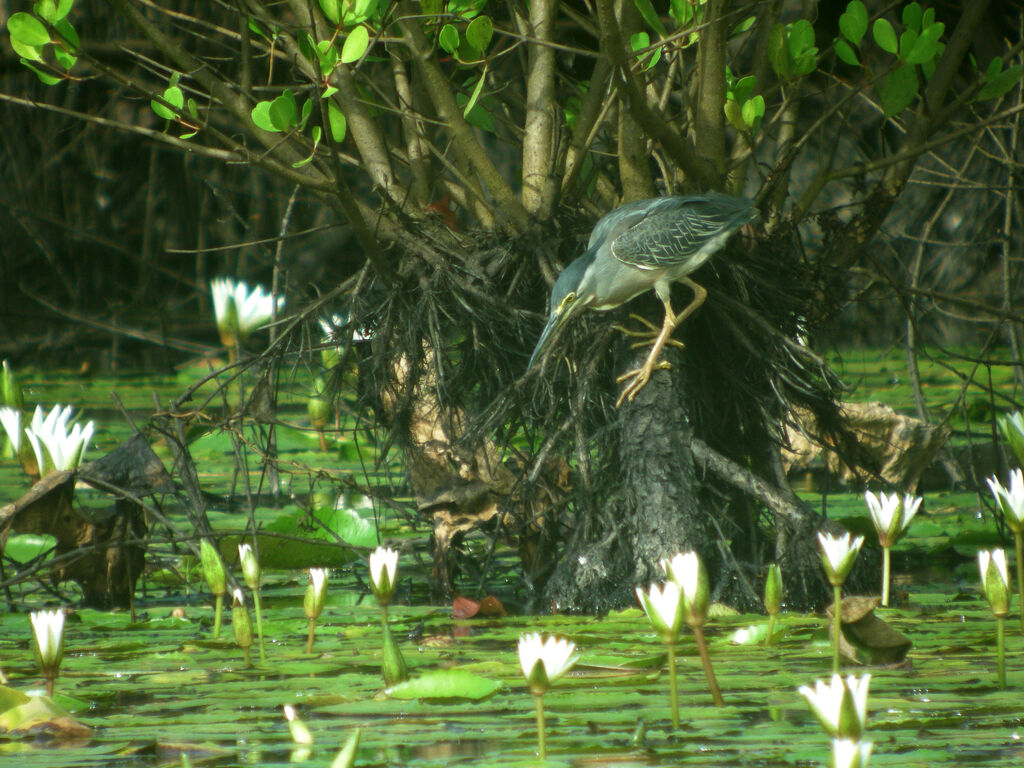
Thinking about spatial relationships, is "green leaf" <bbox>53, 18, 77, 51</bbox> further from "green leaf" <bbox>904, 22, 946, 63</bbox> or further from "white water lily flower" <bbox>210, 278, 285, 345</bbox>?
"green leaf" <bbox>904, 22, 946, 63</bbox>

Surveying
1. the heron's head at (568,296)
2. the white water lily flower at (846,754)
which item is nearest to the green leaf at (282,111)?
the heron's head at (568,296)

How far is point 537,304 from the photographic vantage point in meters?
3.09

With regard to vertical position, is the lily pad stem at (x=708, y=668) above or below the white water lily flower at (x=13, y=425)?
below

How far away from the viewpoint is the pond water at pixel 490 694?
1503 millimetres

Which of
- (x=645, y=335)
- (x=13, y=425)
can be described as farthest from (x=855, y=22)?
(x=13, y=425)

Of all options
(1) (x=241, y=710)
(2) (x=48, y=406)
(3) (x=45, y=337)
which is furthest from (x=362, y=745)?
(3) (x=45, y=337)

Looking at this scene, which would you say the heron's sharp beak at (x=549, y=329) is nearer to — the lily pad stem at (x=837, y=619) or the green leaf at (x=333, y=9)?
the green leaf at (x=333, y=9)

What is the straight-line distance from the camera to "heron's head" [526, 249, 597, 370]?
2.62m

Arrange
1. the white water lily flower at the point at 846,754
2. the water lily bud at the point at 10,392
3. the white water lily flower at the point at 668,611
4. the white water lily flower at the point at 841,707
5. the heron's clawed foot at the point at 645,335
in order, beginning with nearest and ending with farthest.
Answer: the white water lily flower at the point at 846,754
the white water lily flower at the point at 841,707
the white water lily flower at the point at 668,611
the heron's clawed foot at the point at 645,335
the water lily bud at the point at 10,392

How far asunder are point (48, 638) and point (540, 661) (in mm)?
719

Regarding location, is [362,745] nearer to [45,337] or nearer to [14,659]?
[14,659]

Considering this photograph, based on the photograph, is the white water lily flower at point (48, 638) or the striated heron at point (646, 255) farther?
the striated heron at point (646, 255)

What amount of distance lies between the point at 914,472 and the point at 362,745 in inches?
97.3

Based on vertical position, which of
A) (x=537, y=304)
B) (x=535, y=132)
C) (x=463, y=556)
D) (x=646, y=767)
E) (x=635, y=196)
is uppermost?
(x=535, y=132)
